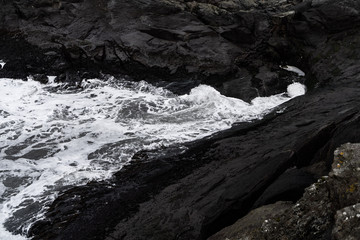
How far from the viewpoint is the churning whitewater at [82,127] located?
905cm

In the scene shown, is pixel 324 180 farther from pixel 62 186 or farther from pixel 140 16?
pixel 140 16

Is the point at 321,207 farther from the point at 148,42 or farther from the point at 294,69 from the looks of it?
the point at 148,42

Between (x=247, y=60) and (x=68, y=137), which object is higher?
(x=247, y=60)

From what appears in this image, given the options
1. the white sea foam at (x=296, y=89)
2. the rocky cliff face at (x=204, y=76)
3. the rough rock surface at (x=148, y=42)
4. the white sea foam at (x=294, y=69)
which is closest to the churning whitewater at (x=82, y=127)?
the white sea foam at (x=296, y=89)

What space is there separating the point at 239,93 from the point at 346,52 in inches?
200

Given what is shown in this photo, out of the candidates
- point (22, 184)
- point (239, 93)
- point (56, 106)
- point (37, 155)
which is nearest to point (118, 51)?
point (56, 106)

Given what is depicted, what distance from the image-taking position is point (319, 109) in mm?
11406

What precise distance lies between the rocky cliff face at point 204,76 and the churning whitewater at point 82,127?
628 mm

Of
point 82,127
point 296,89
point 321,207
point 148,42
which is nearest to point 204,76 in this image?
point 148,42

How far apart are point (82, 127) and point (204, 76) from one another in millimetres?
6187

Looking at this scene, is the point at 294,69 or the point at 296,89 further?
the point at 294,69

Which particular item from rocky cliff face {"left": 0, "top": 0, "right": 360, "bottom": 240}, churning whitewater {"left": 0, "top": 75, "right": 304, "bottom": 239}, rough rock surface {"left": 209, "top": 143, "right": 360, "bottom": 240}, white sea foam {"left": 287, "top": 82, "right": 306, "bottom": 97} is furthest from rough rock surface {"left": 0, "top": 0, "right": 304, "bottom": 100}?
rough rock surface {"left": 209, "top": 143, "right": 360, "bottom": 240}

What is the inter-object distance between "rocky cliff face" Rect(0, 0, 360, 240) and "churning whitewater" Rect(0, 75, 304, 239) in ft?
2.06

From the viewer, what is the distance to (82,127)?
479 inches
